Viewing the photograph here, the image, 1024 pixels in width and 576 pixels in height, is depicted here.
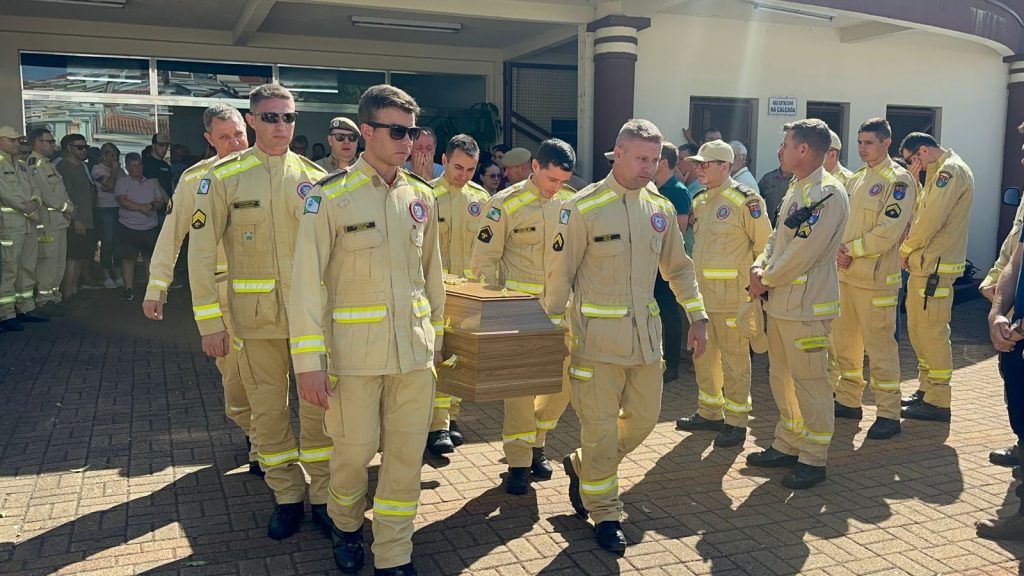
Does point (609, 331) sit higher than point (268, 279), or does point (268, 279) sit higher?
point (268, 279)

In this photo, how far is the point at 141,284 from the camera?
13.8 meters

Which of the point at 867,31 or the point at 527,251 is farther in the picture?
the point at 867,31

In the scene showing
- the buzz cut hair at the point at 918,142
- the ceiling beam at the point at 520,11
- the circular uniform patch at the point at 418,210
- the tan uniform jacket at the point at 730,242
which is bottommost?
the tan uniform jacket at the point at 730,242

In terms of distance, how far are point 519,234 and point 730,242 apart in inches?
67.7

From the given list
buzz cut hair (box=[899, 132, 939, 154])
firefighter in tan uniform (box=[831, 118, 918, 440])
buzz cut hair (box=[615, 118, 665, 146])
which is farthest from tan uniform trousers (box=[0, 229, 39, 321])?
buzz cut hair (box=[899, 132, 939, 154])

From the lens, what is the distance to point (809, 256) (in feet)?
16.7

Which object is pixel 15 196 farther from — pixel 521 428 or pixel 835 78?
pixel 835 78

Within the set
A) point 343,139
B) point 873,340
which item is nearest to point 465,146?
point 343,139

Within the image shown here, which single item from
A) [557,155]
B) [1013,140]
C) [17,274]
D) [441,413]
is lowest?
[441,413]

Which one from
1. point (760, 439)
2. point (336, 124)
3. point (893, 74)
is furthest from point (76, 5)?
point (893, 74)

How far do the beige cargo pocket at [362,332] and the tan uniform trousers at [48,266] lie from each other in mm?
8718

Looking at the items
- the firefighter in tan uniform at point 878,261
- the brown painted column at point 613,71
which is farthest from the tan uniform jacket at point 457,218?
the brown painted column at point 613,71

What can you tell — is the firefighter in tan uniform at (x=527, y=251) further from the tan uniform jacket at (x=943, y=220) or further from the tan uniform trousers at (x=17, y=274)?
the tan uniform trousers at (x=17, y=274)

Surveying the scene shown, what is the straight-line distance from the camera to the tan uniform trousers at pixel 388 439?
3.71m
